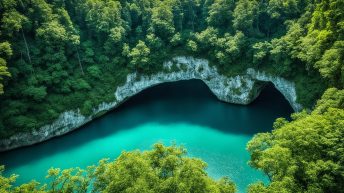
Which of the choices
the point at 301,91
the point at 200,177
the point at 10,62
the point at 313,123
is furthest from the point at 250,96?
the point at 10,62

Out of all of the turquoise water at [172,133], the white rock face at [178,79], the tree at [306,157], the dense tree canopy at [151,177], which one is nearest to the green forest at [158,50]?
the tree at [306,157]

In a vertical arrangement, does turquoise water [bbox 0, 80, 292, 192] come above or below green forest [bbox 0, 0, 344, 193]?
below

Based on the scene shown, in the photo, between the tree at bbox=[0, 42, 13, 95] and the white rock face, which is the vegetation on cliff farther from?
the white rock face

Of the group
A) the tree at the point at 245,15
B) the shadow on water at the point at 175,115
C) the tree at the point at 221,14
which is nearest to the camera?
the shadow on water at the point at 175,115

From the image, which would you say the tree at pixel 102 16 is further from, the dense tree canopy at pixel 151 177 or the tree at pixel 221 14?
the dense tree canopy at pixel 151 177

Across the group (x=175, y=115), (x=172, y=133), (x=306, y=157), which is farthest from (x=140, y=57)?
(x=306, y=157)

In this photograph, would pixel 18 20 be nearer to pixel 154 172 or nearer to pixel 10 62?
pixel 10 62

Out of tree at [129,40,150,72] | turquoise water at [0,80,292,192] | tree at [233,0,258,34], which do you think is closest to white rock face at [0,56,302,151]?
turquoise water at [0,80,292,192]
